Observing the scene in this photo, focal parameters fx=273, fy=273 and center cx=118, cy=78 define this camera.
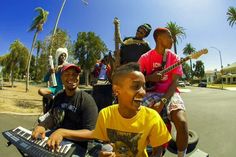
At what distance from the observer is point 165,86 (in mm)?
3787

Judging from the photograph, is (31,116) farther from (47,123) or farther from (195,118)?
(47,123)

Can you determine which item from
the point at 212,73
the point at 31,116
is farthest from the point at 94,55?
the point at 212,73

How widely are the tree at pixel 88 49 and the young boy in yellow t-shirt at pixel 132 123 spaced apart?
1880 inches

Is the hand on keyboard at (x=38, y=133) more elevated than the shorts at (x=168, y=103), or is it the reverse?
the shorts at (x=168, y=103)

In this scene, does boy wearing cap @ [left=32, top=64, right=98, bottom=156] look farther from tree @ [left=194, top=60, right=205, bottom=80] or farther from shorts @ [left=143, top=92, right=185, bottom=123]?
tree @ [left=194, top=60, right=205, bottom=80]

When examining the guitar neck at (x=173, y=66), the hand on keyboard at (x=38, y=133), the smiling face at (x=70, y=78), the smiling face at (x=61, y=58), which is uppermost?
the smiling face at (x=61, y=58)

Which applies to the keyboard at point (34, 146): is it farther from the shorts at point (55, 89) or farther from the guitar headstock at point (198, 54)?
the shorts at point (55, 89)

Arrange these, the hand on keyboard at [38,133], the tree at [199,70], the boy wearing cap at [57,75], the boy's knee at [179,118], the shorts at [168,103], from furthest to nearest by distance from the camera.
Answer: the tree at [199,70] → the boy wearing cap at [57,75] → the shorts at [168,103] → the boy's knee at [179,118] → the hand on keyboard at [38,133]

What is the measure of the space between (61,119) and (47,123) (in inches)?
6.5

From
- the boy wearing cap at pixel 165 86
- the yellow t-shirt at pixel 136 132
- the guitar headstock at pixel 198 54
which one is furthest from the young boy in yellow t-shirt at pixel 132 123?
the guitar headstock at pixel 198 54

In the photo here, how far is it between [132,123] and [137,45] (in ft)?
9.10

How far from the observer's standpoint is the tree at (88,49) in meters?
50.2

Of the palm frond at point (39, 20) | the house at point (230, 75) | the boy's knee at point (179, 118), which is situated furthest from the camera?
the house at point (230, 75)

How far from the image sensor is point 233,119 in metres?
9.50
